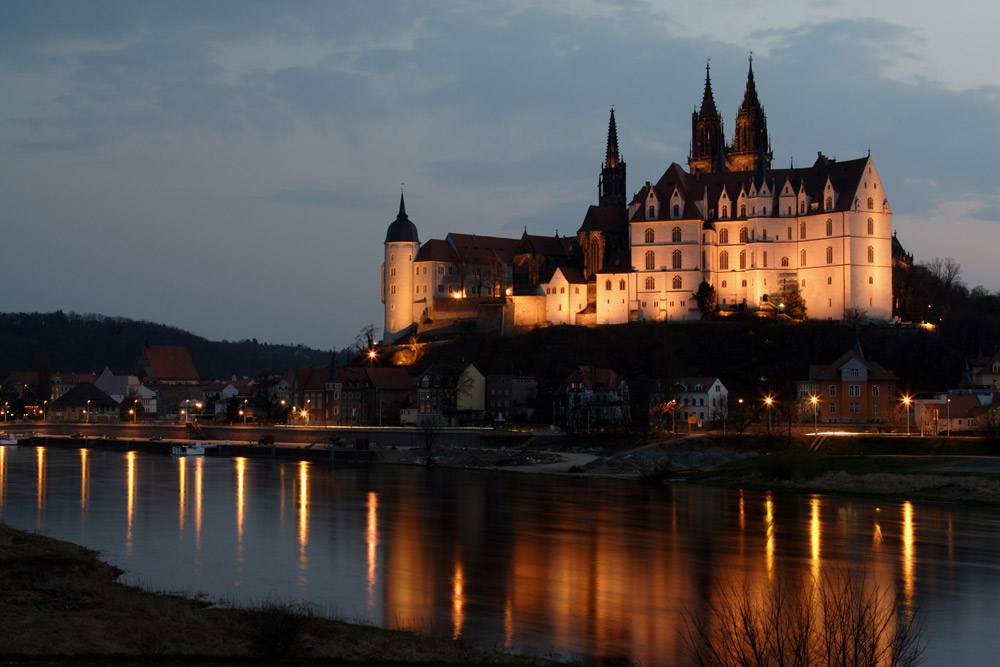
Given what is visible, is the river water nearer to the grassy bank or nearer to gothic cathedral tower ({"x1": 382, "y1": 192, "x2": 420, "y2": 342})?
the grassy bank

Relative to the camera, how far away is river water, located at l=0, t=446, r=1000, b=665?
22484mm

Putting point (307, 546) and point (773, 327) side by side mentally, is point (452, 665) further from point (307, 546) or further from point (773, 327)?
point (773, 327)

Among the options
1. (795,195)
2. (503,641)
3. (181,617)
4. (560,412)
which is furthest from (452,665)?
(795,195)

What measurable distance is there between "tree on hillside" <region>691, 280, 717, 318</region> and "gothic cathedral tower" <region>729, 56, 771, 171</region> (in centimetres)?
2946

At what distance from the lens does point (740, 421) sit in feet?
209

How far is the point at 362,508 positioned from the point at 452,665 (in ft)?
85.4

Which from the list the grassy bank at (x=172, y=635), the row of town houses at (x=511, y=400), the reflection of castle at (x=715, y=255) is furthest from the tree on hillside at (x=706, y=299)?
the grassy bank at (x=172, y=635)

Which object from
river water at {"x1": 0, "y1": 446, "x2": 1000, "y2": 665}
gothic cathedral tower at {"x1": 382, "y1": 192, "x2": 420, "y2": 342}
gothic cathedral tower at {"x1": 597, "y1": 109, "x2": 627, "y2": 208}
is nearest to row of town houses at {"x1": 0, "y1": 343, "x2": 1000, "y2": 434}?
gothic cathedral tower at {"x1": 382, "y1": 192, "x2": 420, "y2": 342}

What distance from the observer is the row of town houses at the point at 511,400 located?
6531 cm

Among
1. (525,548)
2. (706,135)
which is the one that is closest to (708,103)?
(706,135)

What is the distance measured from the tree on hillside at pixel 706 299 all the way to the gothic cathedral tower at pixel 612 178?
3099cm

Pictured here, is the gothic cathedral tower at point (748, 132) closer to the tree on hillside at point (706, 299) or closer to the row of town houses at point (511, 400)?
the tree on hillside at point (706, 299)

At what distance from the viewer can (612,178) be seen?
396 ft

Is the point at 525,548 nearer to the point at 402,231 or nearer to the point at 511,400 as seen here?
A: the point at 511,400
